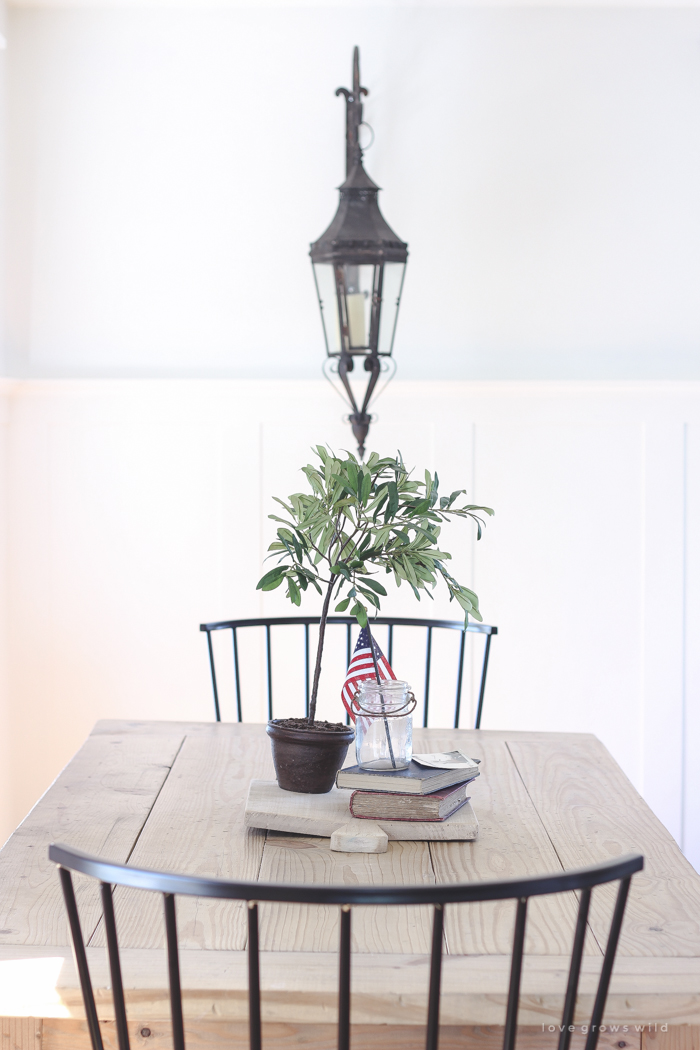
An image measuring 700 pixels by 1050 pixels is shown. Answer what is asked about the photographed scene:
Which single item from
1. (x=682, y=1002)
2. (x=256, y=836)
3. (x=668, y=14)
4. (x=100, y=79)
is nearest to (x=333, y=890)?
(x=682, y=1002)

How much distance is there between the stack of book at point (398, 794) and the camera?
125cm

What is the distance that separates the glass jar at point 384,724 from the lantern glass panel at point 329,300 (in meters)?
1.23

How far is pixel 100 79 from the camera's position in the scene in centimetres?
262

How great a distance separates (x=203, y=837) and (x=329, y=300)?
1446 millimetres

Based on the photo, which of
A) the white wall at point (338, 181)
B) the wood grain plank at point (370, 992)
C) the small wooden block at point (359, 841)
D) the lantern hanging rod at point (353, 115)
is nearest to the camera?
the wood grain plank at point (370, 992)

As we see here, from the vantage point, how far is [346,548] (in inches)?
51.8

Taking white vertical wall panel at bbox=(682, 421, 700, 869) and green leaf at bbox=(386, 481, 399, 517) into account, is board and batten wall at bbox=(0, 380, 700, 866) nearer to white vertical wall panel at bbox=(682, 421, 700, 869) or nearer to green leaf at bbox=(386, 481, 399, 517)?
white vertical wall panel at bbox=(682, 421, 700, 869)

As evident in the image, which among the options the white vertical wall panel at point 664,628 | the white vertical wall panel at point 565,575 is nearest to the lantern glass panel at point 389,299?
the white vertical wall panel at point 565,575

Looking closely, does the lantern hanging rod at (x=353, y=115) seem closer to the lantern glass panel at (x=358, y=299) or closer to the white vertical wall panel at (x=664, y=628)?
the lantern glass panel at (x=358, y=299)

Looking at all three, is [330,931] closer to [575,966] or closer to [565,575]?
[575,966]

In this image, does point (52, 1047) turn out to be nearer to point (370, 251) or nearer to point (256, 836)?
point (256, 836)

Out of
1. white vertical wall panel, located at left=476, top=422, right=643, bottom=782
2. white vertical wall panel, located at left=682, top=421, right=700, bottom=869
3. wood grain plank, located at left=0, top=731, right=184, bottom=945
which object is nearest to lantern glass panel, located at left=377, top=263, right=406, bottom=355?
white vertical wall panel, located at left=476, top=422, right=643, bottom=782

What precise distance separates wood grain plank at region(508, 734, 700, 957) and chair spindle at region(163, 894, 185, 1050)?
49 centimetres

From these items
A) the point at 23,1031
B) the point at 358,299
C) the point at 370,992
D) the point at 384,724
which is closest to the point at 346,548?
the point at 384,724
